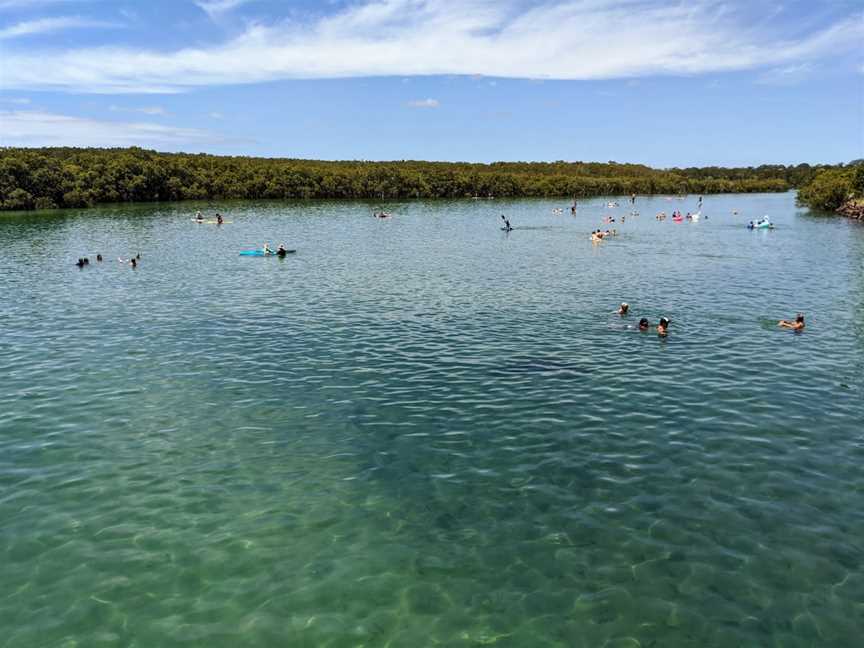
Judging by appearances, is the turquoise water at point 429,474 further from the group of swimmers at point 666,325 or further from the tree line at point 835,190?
the tree line at point 835,190

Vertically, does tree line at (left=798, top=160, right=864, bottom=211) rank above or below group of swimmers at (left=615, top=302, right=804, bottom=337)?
above

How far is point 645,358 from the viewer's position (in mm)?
31156

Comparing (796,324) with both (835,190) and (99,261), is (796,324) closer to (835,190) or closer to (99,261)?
(99,261)

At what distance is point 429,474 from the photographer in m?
19.3

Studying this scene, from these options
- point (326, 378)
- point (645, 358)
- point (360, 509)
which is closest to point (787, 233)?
point (645, 358)

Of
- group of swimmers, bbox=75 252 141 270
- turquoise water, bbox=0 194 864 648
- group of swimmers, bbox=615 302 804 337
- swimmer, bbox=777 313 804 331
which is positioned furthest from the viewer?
group of swimmers, bbox=75 252 141 270

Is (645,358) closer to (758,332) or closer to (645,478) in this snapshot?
(758,332)

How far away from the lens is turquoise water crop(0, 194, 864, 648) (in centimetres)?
1339

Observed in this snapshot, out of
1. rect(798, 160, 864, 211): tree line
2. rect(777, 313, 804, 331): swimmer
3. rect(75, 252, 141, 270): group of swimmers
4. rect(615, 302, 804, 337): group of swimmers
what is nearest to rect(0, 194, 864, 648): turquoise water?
rect(615, 302, 804, 337): group of swimmers

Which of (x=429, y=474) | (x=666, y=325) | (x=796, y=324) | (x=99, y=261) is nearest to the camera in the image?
(x=429, y=474)

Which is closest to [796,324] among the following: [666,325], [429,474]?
[666,325]

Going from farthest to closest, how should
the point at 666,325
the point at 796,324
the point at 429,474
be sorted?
1. the point at 796,324
2. the point at 666,325
3. the point at 429,474

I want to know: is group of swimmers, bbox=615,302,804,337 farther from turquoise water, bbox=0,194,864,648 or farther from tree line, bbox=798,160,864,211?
tree line, bbox=798,160,864,211

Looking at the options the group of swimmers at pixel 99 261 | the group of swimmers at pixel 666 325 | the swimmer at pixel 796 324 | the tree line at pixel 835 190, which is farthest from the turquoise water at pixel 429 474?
the tree line at pixel 835 190
